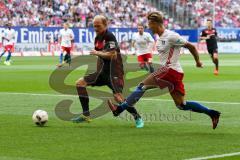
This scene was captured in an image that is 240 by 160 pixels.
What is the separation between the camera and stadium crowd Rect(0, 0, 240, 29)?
52.7 metres

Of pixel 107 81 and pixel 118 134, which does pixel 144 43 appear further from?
pixel 118 134

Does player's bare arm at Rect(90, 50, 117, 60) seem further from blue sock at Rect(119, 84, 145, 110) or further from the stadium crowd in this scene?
the stadium crowd

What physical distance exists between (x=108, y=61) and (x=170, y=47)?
1656mm

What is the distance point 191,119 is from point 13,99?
19.9 ft

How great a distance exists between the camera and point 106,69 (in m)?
13.9

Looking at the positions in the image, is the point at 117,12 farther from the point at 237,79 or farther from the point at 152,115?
the point at 152,115

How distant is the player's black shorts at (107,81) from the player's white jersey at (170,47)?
1398 mm

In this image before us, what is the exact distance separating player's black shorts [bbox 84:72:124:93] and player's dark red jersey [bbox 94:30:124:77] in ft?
0.27

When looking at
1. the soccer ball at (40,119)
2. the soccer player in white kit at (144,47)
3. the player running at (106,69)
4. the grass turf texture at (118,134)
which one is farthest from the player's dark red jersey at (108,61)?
the soccer player in white kit at (144,47)

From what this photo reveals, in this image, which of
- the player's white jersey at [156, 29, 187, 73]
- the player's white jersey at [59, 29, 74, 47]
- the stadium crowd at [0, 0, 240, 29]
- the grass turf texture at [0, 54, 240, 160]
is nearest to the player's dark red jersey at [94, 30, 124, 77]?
the grass turf texture at [0, 54, 240, 160]

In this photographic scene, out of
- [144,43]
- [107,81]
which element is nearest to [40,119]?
[107,81]

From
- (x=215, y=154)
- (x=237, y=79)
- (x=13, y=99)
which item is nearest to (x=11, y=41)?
(x=237, y=79)

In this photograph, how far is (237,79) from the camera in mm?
27562

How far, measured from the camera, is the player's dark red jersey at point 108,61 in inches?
A: 532
